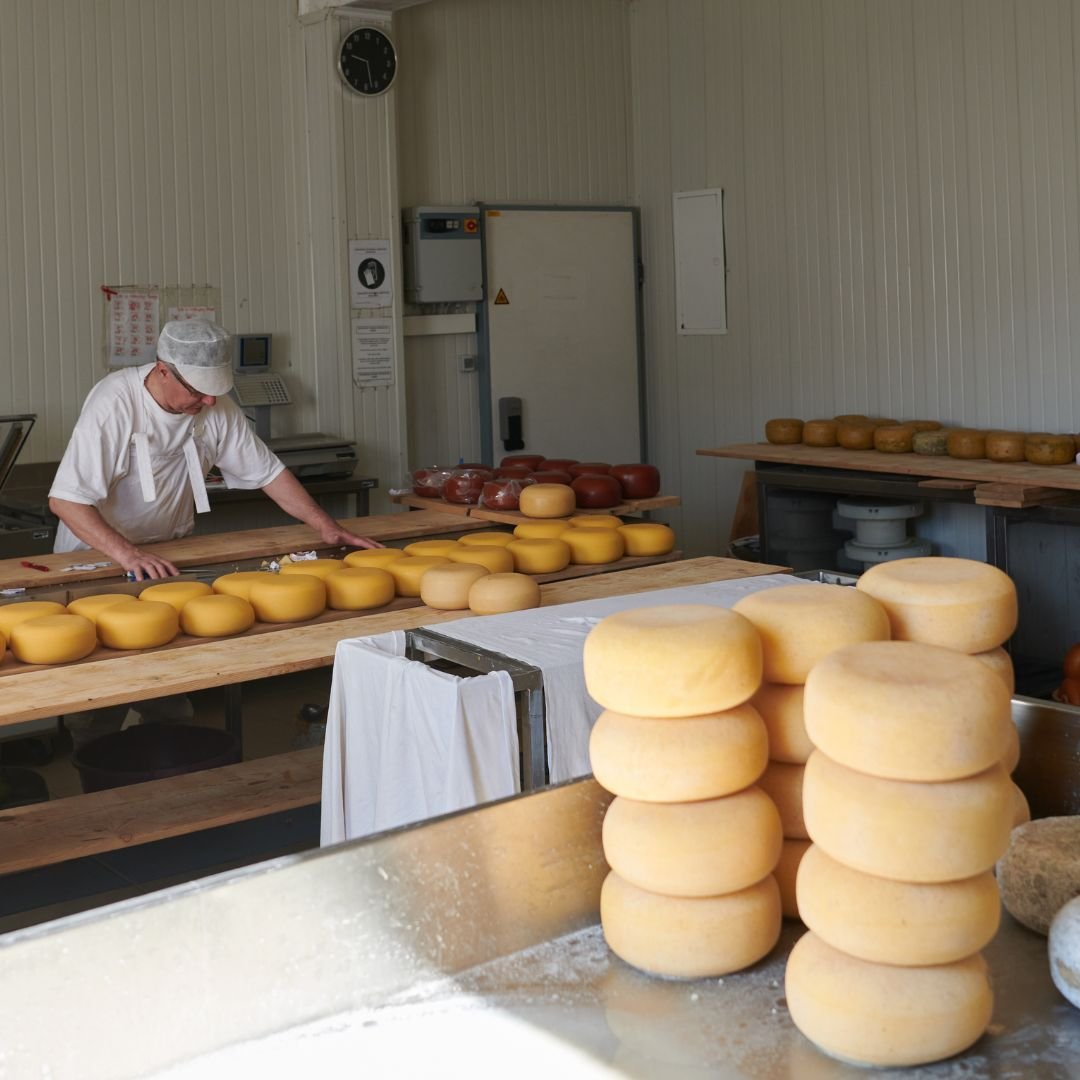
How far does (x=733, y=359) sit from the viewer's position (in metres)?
7.28

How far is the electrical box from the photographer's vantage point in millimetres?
6664

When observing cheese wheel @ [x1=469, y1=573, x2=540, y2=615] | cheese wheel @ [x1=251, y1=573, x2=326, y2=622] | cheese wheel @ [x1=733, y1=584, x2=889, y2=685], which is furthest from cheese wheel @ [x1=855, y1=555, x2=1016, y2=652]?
cheese wheel @ [x1=251, y1=573, x2=326, y2=622]

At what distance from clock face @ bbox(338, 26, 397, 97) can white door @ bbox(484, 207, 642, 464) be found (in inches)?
36.1

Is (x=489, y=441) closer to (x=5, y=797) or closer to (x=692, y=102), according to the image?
(x=692, y=102)

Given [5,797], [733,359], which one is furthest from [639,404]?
[5,797]

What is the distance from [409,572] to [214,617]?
1.84 ft

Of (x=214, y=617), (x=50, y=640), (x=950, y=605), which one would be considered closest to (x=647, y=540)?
(x=214, y=617)

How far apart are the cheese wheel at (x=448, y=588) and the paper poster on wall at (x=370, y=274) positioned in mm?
3327

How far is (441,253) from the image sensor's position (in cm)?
673

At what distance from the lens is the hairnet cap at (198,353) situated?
13.2ft

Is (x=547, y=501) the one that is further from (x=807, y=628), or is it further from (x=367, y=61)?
(x=807, y=628)

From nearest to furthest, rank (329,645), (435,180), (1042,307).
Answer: (329,645) → (1042,307) → (435,180)

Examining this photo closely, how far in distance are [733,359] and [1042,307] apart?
1.79 m

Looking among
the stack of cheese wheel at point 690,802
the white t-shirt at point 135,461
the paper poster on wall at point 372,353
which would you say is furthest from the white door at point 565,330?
the stack of cheese wheel at point 690,802
